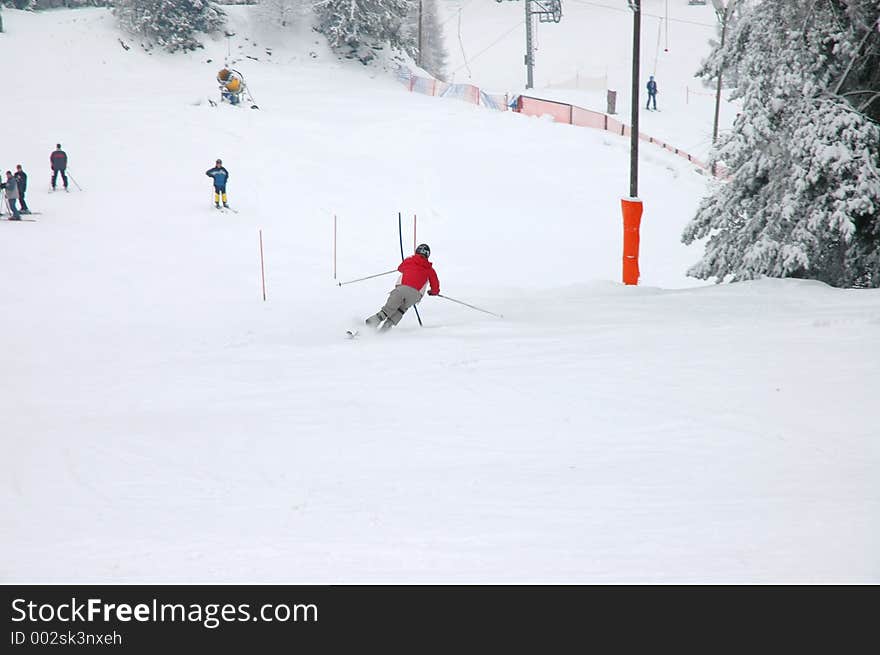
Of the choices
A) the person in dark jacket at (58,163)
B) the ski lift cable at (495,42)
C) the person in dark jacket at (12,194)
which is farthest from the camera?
the ski lift cable at (495,42)

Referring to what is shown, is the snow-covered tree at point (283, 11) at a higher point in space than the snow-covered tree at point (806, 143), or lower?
higher

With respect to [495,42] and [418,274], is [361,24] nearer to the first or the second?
[418,274]

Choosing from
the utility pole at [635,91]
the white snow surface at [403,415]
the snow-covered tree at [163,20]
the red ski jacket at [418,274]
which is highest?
the snow-covered tree at [163,20]

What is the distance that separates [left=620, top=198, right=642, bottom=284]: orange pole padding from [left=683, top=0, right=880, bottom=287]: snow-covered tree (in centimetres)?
265

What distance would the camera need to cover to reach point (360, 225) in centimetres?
2667

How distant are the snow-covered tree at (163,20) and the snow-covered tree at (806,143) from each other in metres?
35.4

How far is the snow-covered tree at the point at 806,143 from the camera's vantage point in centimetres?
1479

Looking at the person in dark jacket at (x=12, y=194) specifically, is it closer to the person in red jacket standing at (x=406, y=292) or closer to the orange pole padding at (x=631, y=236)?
the person in red jacket standing at (x=406, y=292)

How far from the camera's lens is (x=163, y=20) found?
4509 centimetres

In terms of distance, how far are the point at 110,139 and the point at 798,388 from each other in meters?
27.9

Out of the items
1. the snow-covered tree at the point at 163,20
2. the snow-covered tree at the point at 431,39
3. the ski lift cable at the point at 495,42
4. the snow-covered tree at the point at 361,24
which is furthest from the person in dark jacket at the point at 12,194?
the ski lift cable at the point at 495,42

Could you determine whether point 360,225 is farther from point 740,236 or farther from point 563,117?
point 563,117

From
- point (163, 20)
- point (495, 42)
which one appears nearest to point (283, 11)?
point (163, 20)

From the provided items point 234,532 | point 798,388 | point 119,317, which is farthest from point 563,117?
point 234,532
